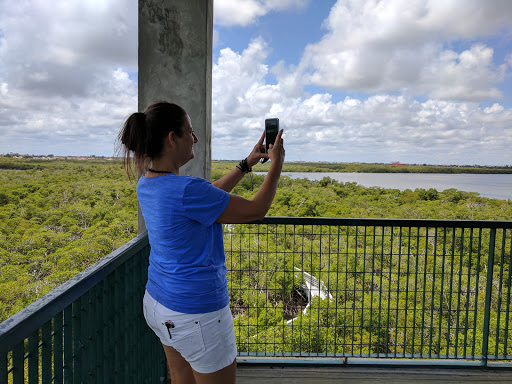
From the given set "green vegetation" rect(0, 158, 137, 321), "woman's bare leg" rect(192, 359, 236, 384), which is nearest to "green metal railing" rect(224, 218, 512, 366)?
"woman's bare leg" rect(192, 359, 236, 384)

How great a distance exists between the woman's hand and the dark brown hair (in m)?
0.40

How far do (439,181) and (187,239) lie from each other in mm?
40931

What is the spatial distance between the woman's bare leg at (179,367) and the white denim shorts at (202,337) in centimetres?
16

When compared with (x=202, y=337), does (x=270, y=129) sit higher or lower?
higher

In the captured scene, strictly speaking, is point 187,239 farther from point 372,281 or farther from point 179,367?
point 372,281

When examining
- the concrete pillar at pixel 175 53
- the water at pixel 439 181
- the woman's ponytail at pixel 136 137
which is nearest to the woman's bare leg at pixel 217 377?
the woman's ponytail at pixel 136 137

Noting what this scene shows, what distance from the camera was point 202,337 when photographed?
0.95 m

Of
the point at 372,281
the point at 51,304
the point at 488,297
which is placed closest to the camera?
the point at 51,304

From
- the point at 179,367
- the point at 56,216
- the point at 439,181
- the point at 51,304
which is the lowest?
the point at 56,216

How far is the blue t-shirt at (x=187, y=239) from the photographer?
899 millimetres

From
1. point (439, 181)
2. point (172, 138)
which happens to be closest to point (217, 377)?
point (172, 138)

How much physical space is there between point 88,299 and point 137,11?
1.57 metres

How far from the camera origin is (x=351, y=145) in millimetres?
14195

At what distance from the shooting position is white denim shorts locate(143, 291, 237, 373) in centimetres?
95
